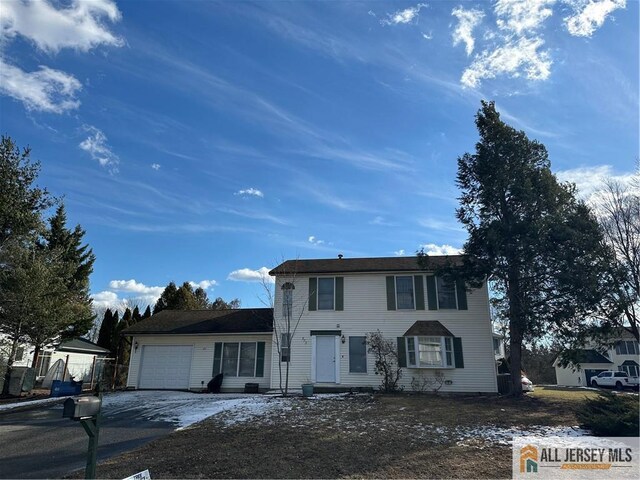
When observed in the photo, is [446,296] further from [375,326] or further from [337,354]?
[337,354]

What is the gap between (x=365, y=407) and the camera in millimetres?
13609

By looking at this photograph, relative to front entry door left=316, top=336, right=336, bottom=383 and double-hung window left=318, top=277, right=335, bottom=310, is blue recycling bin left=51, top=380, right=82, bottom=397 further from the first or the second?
double-hung window left=318, top=277, right=335, bottom=310

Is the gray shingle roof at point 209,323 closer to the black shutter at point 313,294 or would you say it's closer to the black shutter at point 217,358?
the black shutter at point 217,358

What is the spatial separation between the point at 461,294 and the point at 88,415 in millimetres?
17874

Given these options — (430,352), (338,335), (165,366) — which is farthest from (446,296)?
(165,366)

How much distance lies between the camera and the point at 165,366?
21891mm

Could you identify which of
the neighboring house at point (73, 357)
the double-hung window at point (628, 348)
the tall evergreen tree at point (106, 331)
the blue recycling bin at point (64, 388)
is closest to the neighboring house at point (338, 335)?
the blue recycling bin at point (64, 388)

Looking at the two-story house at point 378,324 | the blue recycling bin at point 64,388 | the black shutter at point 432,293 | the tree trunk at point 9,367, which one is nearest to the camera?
the tree trunk at point 9,367

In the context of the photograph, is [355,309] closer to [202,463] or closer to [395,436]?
[395,436]

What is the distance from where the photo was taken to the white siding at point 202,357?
2086 centimetres

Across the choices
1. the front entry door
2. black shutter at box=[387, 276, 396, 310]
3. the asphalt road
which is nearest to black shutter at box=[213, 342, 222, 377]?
the front entry door

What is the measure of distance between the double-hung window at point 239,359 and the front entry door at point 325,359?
3.51 m

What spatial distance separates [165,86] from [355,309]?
42.4ft

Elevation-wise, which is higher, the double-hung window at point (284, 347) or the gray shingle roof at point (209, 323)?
the gray shingle roof at point (209, 323)
